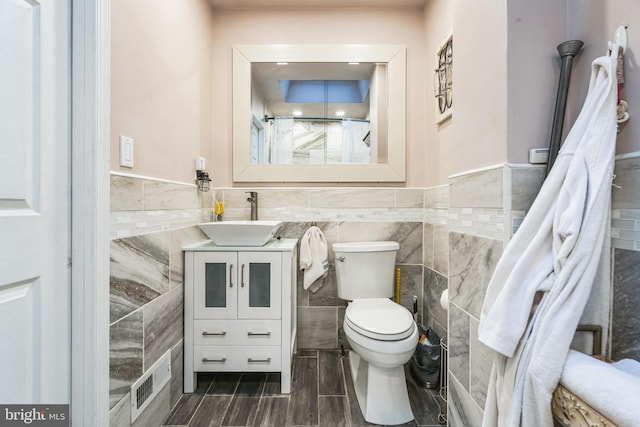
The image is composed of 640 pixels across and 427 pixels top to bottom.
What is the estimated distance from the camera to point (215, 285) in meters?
1.58

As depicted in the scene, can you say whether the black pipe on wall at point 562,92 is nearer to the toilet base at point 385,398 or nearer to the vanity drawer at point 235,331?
the toilet base at point 385,398

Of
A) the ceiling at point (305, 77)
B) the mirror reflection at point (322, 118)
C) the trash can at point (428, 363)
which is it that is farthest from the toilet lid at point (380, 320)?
the ceiling at point (305, 77)

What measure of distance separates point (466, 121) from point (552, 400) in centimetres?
92

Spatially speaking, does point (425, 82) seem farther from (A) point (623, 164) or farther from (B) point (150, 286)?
(B) point (150, 286)

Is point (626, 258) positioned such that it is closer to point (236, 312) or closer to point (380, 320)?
point (380, 320)

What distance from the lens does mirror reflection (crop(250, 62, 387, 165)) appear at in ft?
6.82

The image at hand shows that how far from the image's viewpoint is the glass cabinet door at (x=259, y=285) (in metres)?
1.56

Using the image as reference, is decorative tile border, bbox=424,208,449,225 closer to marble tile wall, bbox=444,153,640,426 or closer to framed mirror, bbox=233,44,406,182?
framed mirror, bbox=233,44,406,182

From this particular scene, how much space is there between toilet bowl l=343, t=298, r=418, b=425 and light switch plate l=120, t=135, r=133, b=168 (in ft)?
4.24

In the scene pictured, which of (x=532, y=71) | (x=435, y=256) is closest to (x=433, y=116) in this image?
(x=435, y=256)

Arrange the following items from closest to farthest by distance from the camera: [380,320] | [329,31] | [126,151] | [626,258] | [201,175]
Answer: [626,258]
[126,151]
[380,320]
[201,175]
[329,31]

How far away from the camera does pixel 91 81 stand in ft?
3.03

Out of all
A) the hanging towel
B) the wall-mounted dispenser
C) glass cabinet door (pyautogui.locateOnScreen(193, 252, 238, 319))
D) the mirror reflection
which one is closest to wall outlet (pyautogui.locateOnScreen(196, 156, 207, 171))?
the wall-mounted dispenser

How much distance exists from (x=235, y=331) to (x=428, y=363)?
3.82 ft
